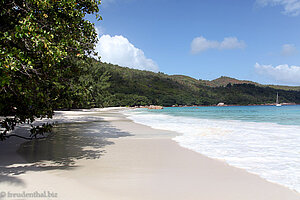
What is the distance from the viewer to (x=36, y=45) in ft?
16.1

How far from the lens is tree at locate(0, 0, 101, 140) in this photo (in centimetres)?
486

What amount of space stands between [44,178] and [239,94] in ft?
597

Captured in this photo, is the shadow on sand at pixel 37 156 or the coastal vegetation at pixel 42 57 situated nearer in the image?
the coastal vegetation at pixel 42 57

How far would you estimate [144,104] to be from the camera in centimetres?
11344

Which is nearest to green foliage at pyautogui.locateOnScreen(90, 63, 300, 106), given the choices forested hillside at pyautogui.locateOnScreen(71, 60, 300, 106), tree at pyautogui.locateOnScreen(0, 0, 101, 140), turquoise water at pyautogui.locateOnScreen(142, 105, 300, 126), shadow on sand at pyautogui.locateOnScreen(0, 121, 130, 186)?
forested hillside at pyautogui.locateOnScreen(71, 60, 300, 106)

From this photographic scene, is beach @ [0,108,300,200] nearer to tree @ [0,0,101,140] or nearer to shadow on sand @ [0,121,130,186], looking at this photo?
shadow on sand @ [0,121,130,186]

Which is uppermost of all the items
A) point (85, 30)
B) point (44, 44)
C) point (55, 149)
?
point (85, 30)

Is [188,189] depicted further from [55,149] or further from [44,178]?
[55,149]

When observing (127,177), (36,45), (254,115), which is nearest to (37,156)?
(127,177)

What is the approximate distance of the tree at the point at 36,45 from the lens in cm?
486

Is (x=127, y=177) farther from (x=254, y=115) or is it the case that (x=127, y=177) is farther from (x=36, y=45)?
(x=254, y=115)

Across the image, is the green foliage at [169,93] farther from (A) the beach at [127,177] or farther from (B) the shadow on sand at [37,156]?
(A) the beach at [127,177]

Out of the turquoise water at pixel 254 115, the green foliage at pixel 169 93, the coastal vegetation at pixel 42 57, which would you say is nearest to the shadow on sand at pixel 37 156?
the coastal vegetation at pixel 42 57

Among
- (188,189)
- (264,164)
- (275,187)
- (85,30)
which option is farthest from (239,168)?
(85,30)
